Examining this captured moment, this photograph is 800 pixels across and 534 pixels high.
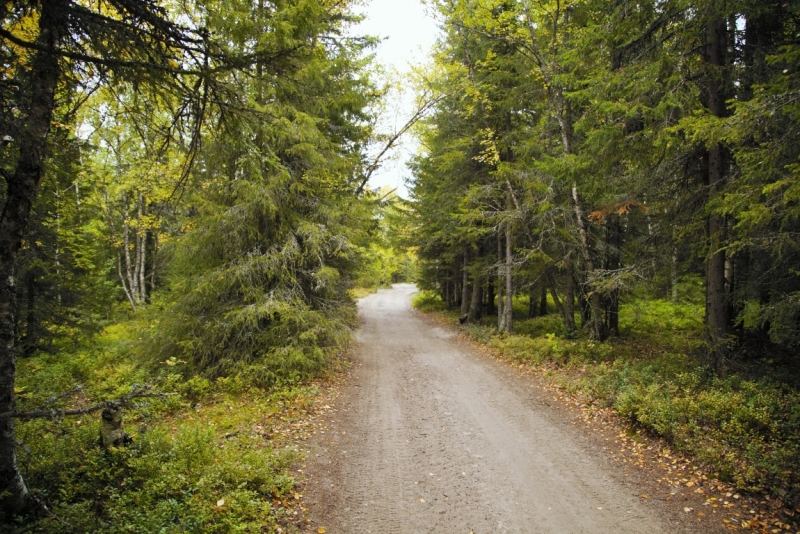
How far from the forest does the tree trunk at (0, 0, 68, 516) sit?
0.02 m

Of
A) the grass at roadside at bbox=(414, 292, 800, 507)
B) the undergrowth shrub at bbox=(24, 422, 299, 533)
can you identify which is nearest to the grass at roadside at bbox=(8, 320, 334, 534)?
the undergrowth shrub at bbox=(24, 422, 299, 533)

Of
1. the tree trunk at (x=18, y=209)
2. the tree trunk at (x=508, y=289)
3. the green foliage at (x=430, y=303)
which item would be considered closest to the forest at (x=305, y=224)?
the tree trunk at (x=18, y=209)

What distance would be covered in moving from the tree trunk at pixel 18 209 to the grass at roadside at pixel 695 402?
809 cm

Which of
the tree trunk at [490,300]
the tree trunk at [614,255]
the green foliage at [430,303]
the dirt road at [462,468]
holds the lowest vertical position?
the dirt road at [462,468]

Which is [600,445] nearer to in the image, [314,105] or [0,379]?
[0,379]

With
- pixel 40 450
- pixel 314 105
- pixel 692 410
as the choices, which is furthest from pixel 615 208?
pixel 40 450

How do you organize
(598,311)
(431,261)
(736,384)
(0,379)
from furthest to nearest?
1. (431,261)
2. (598,311)
3. (736,384)
4. (0,379)

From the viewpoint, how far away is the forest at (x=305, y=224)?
372cm

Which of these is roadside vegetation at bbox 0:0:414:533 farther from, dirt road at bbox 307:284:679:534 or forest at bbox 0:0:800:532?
dirt road at bbox 307:284:679:534

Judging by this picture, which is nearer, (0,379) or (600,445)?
(0,379)

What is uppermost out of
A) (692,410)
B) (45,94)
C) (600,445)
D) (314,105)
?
(314,105)

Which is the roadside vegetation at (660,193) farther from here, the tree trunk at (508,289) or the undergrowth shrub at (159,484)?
the undergrowth shrub at (159,484)

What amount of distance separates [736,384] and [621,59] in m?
8.35

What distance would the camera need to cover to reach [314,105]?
1119 centimetres
